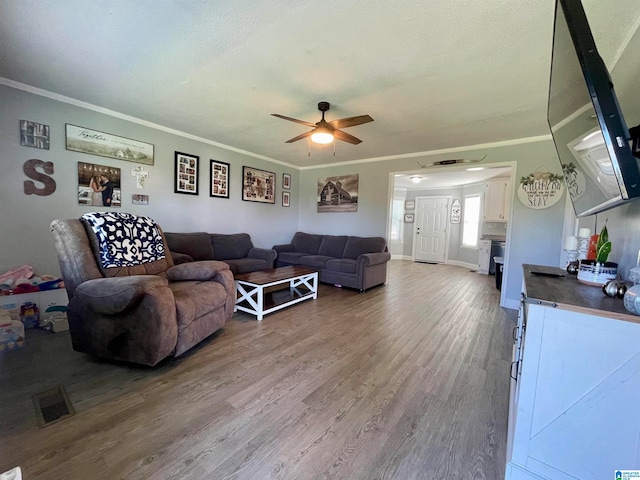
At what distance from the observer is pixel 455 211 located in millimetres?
7199

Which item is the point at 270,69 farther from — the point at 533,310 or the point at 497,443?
the point at 497,443

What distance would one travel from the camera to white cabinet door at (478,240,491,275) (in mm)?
5945

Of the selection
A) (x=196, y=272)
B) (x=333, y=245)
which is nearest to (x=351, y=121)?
(x=196, y=272)

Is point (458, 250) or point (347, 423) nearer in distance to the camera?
point (347, 423)

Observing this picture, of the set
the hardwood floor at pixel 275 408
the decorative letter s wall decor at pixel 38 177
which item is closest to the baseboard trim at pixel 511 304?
the hardwood floor at pixel 275 408

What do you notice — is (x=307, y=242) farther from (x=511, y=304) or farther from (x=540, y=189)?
(x=540, y=189)

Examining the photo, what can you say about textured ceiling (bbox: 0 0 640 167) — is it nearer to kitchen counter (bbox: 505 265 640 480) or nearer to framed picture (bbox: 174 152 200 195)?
framed picture (bbox: 174 152 200 195)

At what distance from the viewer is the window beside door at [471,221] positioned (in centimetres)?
663

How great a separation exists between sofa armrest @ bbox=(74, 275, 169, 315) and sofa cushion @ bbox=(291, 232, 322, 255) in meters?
3.51

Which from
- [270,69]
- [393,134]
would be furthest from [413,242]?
[270,69]

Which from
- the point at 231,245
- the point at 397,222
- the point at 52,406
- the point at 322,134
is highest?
the point at 322,134

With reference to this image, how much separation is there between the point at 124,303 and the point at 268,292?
7.35ft

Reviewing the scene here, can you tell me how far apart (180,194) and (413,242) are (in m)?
6.54

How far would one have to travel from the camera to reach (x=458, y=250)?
7.12 m
